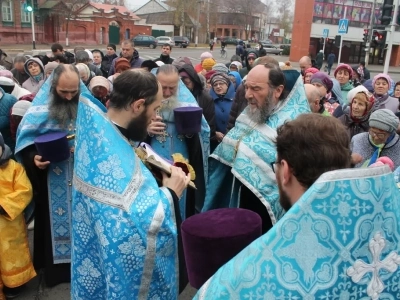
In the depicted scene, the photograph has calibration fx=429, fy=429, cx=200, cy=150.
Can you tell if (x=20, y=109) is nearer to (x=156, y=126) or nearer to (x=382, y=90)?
(x=156, y=126)

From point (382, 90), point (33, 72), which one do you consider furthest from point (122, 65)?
point (382, 90)

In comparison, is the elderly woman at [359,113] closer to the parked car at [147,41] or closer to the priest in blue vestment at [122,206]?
the priest in blue vestment at [122,206]

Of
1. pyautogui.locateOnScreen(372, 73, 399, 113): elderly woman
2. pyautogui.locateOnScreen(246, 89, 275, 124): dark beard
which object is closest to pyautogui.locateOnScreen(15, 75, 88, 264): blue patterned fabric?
pyautogui.locateOnScreen(246, 89, 275, 124): dark beard

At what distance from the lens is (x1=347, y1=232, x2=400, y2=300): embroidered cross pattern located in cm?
106

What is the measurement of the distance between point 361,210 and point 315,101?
3283mm

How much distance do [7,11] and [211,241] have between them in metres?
41.8

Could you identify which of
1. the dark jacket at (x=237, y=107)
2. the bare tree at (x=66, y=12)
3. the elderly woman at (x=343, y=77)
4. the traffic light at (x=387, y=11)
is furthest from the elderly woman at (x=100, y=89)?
the bare tree at (x=66, y=12)

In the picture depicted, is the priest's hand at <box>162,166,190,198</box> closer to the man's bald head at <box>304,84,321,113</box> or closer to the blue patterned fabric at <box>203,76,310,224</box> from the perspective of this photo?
the blue patterned fabric at <box>203,76,310,224</box>

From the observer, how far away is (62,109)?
3.26 meters

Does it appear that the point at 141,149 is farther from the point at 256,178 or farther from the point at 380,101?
the point at 380,101

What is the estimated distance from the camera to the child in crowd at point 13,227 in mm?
3178

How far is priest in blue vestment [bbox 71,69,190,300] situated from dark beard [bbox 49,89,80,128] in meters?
1.32

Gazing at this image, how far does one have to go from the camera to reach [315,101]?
4.16 metres

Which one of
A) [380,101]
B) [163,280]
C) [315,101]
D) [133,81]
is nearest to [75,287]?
[163,280]
